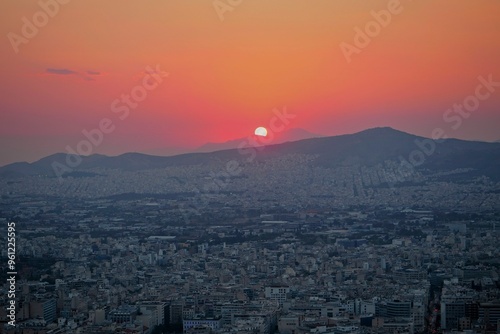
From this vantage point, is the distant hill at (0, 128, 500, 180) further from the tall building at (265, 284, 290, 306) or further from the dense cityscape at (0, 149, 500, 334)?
the tall building at (265, 284, 290, 306)

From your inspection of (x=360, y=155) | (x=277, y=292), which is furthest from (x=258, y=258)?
(x=360, y=155)

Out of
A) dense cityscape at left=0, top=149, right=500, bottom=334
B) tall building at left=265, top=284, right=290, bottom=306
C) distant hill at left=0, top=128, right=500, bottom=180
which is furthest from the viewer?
distant hill at left=0, top=128, right=500, bottom=180

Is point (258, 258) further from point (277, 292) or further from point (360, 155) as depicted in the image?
point (360, 155)

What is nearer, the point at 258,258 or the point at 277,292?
the point at 277,292

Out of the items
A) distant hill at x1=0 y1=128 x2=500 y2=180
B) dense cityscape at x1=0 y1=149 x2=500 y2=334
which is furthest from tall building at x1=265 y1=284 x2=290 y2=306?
distant hill at x1=0 y1=128 x2=500 y2=180

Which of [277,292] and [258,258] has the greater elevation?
[258,258]

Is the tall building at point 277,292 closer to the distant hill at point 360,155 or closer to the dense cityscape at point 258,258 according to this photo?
the dense cityscape at point 258,258

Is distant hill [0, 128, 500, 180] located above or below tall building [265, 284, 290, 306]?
above

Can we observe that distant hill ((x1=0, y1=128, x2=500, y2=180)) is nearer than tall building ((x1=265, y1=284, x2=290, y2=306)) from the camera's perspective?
No

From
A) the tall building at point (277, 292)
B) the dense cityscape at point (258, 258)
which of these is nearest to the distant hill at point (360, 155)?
the dense cityscape at point (258, 258)
